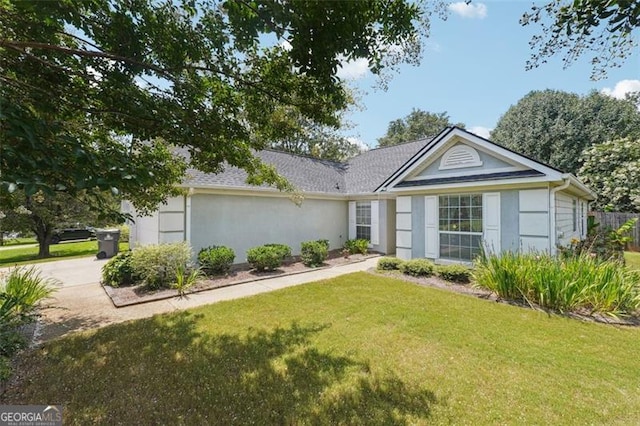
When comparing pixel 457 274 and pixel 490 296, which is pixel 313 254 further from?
pixel 490 296

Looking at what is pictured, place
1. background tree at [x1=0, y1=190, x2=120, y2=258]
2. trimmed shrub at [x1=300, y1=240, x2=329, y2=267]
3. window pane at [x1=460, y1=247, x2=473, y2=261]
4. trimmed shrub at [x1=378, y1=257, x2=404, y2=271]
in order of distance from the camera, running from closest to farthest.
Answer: window pane at [x1=460, y1=247, x2=473, y2=261] < trimmed shrub at [x1=378, y1=257, x2=404, y2=271] < trimmed shrub at [x1=300, y1=240, x2=329, y2=267] < background tree at [x1=0, y1=190, x2=120, y2=258]

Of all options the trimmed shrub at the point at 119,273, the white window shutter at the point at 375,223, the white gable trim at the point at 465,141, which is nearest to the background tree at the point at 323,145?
the white window shutter at the point at 375,223

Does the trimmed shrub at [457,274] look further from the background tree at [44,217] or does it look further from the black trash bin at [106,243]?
the background tree at [44,217]

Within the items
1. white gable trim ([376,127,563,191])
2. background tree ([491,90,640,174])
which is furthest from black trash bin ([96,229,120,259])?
background tree ([491,90,640,174])

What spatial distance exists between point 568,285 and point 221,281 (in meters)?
8.54

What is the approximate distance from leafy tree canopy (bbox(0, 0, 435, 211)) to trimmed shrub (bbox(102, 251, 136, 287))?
3808mm

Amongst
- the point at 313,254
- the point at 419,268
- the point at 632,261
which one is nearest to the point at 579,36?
the point at 419,268

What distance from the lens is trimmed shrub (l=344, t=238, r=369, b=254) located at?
1291 cm

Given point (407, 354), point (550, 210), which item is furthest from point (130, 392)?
point (550, 210)

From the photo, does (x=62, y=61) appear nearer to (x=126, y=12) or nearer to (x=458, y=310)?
(x=126, y=12)

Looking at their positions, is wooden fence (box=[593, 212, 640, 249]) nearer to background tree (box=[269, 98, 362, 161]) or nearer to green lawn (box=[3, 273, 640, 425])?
green lawn (box=[3, 273, 640, 425])

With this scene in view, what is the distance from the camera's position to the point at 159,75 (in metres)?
4.07

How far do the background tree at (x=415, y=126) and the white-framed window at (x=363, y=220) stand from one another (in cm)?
2733

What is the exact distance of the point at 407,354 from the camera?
417 centimetres
